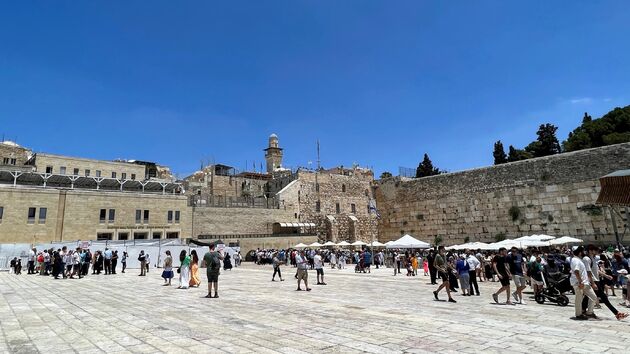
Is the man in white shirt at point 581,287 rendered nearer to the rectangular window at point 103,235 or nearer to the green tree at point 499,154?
the rectangular window at point 103,235

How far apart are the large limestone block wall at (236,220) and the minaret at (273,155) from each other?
12929 millimetres

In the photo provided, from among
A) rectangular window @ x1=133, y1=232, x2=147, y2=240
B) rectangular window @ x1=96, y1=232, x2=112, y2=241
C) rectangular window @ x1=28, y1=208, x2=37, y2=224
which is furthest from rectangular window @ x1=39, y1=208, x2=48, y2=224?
rectangular window @ x1=133, y1=232, x2=147, y2=240

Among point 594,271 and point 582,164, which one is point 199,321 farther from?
point 582,164

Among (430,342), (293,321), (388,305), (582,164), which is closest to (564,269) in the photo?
(388,305)

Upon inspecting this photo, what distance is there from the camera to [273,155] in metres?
49.9

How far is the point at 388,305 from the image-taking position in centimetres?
870

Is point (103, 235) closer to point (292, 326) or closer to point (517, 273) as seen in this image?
point (292, 326)

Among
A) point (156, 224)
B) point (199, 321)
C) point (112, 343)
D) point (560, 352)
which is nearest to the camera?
point (560, 352)

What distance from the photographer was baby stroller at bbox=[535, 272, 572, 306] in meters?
9.18

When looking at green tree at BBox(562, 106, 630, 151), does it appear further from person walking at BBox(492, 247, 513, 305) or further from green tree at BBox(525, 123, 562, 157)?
person walking at BBox(492, 247, 513, 305)

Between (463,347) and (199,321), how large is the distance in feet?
14.5

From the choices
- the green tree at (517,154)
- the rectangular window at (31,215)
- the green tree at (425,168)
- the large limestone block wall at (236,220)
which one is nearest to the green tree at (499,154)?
the green tree at (517,154)

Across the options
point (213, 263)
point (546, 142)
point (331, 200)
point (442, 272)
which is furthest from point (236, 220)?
point (546, 142)

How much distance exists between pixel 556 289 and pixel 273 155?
4267cm
